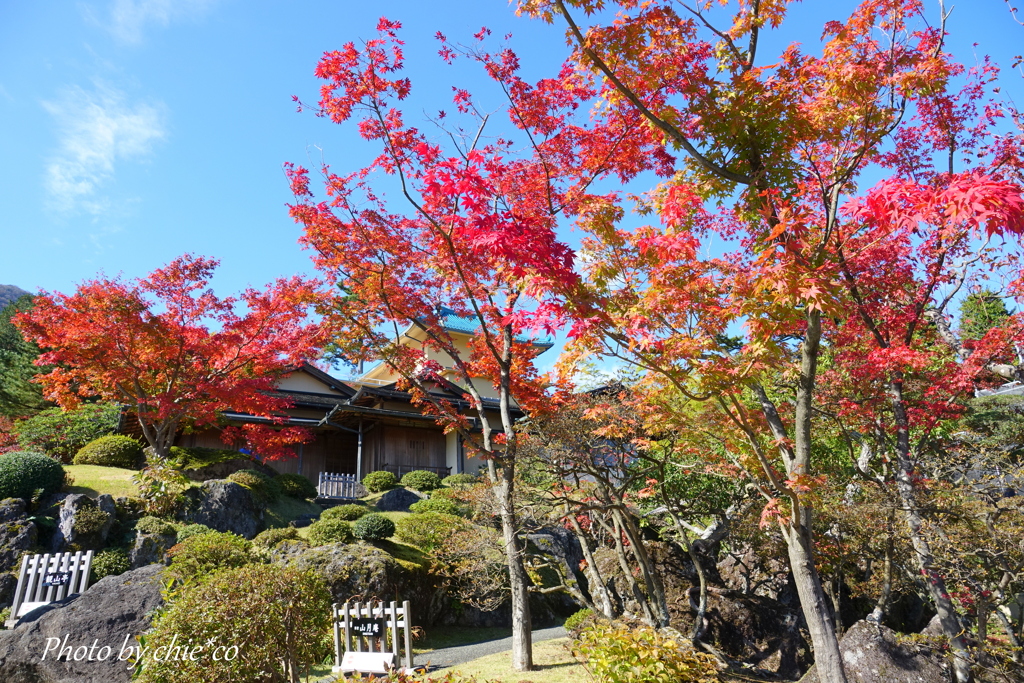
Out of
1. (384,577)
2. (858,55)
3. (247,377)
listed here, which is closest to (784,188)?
(858,55)

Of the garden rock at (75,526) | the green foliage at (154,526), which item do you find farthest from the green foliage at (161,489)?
the garden rock at (75,526)

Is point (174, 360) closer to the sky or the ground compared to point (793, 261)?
closer to the sky

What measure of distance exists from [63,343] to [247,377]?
161 inches

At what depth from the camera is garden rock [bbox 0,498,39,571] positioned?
1136 cm

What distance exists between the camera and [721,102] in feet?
20.8

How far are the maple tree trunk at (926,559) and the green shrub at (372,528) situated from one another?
10.3m

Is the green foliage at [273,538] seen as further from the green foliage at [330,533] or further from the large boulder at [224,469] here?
the large boulder at [224,469]

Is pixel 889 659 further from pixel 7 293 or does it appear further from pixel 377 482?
pixel 7 293

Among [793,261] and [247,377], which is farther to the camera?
[247,377]

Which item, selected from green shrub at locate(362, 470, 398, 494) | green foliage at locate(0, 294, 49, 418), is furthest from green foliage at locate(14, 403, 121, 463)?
green shrub at locate(362, 470, 398, 494)

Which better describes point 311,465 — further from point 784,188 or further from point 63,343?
point 784,188

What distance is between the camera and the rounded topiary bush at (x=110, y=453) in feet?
53.8

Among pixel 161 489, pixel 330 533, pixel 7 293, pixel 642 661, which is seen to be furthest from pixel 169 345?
pixel 7 293

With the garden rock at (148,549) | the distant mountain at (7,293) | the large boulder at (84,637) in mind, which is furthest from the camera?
the distant mountain at (7,293)
